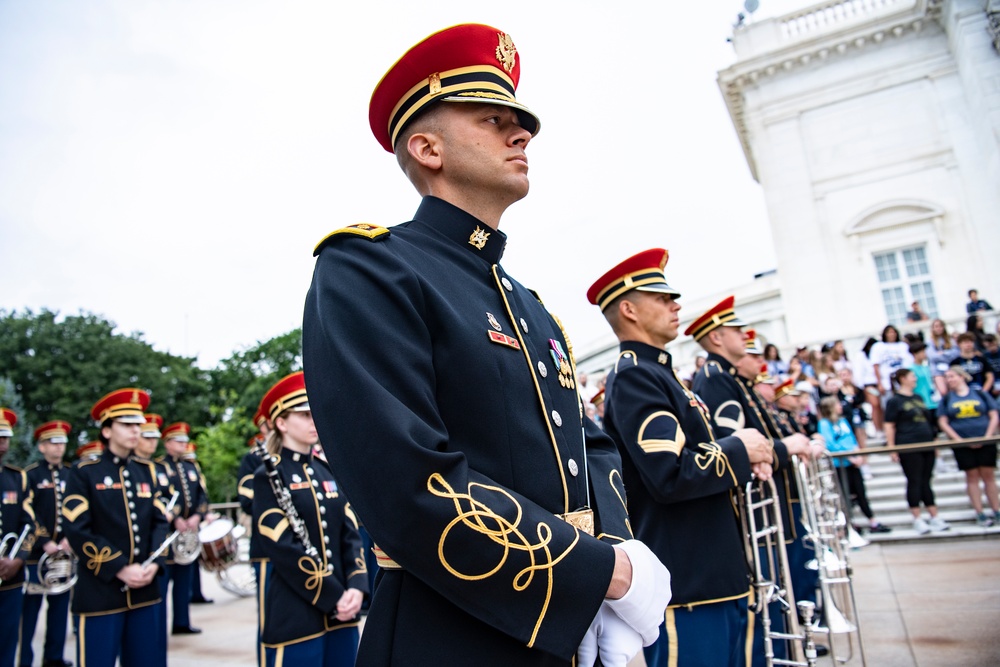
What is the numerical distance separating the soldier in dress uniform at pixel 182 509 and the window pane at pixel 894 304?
20.2 metres

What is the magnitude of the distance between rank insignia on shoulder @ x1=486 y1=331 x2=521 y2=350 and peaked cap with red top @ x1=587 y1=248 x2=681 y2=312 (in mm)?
2537

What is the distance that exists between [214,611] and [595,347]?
60.2 ft

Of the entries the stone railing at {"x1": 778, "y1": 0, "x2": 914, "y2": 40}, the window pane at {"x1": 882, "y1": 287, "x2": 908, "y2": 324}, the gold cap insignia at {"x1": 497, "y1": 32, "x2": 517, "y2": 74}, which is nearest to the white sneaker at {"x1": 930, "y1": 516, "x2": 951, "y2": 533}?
the gold cap insignia at {"x1": 497, "y1": 32, "x2": 517, "y2": 74}

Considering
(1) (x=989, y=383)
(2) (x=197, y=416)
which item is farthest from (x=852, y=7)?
(2) (x=197, y=416)

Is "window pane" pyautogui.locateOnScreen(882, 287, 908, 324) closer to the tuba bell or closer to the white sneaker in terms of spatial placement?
the white sneaker

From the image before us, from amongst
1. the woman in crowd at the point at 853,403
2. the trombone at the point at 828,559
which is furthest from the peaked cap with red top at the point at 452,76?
the woman in crowd at the point at 853,403

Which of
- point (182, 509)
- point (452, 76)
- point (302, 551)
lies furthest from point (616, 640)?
point (182, 509)

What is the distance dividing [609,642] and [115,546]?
5728 millimetres

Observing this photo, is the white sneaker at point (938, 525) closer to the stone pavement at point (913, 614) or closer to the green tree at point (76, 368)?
the stone pavement at point (913, 614)

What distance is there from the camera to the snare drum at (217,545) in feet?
26.1

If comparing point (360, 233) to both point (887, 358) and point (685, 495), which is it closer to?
point (685, 495)

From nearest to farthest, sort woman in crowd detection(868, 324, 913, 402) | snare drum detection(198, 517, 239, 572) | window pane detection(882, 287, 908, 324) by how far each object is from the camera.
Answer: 1. snare drum detection(198, 517, 239, 572)
2. woman in crowd detection(868, 324, 913, 402)
3. window pane detection(882, 287, 908, 324)

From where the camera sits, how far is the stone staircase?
1021 cm

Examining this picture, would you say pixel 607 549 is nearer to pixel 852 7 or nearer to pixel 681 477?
pixel 681 477
